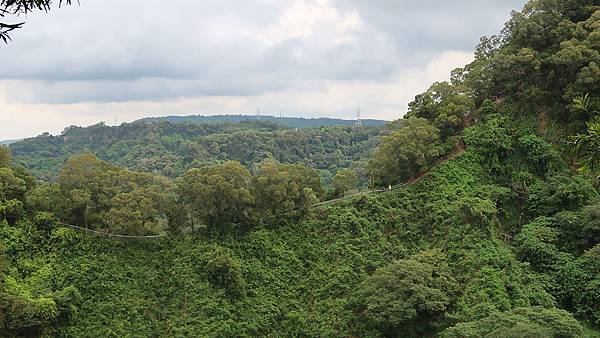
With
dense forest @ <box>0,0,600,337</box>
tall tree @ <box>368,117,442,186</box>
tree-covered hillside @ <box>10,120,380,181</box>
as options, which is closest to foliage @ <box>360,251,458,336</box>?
dense forest @ <box>0,0,600,337</box>

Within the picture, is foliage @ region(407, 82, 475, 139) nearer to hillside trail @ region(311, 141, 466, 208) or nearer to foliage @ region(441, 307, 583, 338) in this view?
hillside trail @ region(311, 141, 466, 208)

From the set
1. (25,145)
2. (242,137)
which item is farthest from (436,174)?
(25,145)

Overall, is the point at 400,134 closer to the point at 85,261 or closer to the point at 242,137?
the point at 85,261

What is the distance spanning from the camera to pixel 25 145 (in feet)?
298

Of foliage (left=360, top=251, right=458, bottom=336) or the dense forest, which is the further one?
the dense forest

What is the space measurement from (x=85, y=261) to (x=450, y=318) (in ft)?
44.3

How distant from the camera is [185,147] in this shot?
77.1 m

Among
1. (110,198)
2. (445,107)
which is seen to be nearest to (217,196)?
(110,198)

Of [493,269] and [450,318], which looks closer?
[450,318]

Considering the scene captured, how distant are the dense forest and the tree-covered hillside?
36362 mm

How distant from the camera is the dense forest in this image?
18547 mm

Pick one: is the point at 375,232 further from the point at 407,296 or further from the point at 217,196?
the point at 217,196

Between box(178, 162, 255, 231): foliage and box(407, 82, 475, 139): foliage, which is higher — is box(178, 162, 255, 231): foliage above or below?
below

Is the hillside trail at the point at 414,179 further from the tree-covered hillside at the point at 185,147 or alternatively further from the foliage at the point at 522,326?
the tree-covered hillside at the point at 185,147
